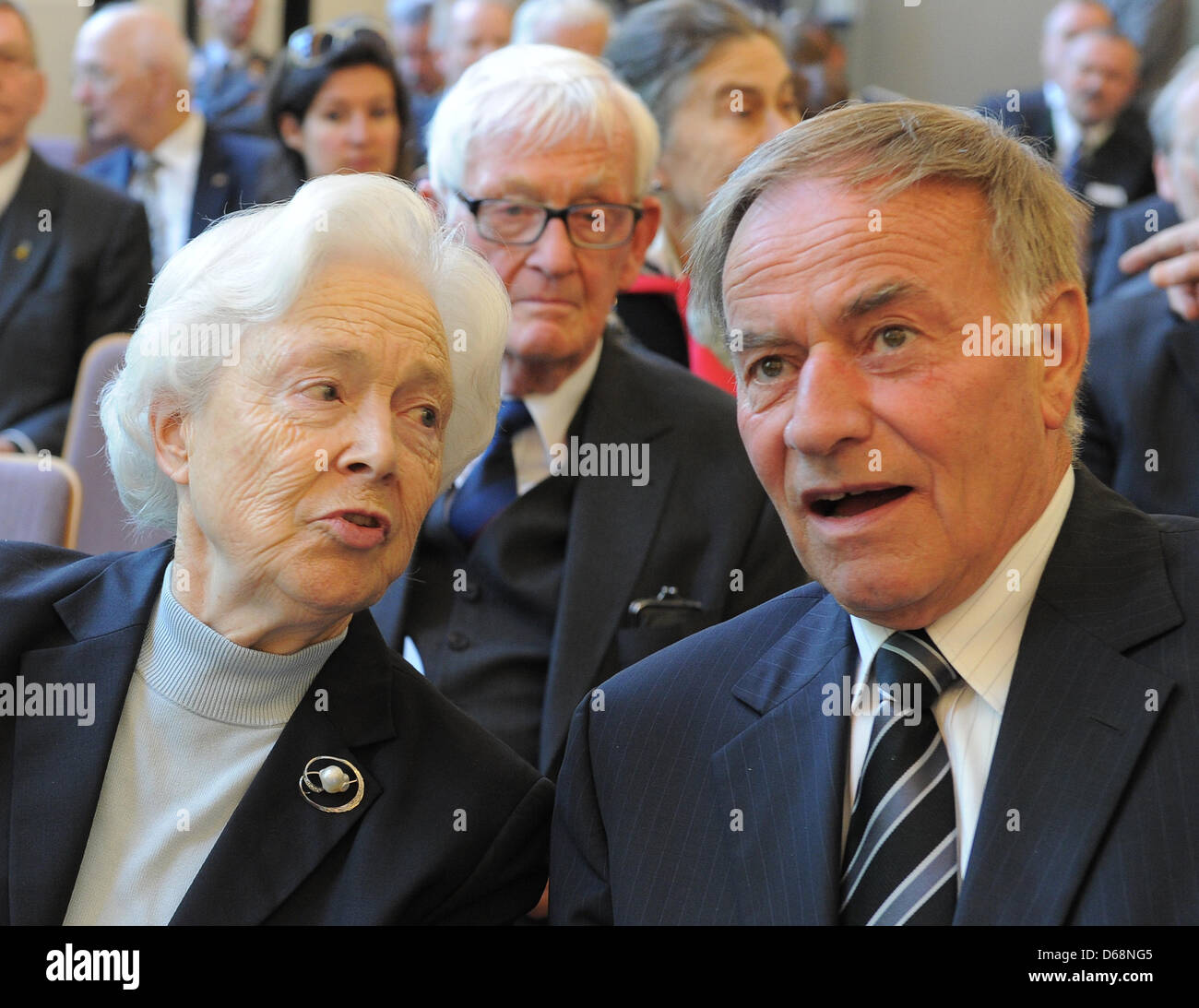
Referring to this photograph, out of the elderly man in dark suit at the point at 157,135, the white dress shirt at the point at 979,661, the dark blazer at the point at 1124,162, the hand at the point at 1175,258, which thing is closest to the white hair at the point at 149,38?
the elderly man in dark suit at the point at 157,135

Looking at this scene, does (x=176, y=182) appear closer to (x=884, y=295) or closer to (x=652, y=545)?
(x=652, y=545)

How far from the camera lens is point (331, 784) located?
5.61ft

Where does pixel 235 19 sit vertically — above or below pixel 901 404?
above

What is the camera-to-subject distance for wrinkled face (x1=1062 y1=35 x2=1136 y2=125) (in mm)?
5816

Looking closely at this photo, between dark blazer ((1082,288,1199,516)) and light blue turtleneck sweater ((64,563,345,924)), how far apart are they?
1.59 metres

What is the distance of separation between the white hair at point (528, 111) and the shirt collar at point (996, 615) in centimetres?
128

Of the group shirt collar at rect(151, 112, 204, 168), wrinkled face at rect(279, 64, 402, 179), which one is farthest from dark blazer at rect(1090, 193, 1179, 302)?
shirt collar at rect(151, 112, 204, 168)

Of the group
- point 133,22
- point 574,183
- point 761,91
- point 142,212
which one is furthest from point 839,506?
point 133,22

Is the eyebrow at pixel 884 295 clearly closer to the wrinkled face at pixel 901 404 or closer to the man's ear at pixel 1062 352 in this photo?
the wrinkled face at pixel 901 404

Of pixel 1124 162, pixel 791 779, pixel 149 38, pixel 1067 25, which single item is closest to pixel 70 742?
pixel 791 779

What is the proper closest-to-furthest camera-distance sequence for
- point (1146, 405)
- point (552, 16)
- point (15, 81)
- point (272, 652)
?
point (272, 652), point (1146, 405), point (15, 81), point (552, 16)

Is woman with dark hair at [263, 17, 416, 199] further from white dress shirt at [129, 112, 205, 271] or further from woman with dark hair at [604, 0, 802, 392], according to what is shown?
woman with dark hair at [604, 0, 802, 392]

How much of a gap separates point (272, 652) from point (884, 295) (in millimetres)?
837

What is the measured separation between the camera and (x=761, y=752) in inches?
64.1
